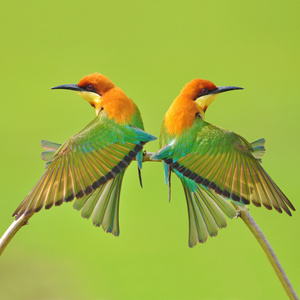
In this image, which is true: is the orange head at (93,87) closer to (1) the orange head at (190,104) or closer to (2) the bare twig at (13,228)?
(1) the orange head at (190,104)

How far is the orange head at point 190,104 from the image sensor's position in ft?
3.29

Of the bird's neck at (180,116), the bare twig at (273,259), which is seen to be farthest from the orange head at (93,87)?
the bare twig at (273,259)

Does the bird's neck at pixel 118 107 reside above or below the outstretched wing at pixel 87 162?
above

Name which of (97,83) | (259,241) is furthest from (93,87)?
(259,241)

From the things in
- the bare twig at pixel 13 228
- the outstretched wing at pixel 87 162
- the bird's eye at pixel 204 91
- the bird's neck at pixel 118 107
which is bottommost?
the bare twig at pixel 13 228

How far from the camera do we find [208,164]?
93cm

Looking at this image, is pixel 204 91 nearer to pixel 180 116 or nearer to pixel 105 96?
pixel 180 116

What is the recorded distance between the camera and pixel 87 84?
106 centimetres

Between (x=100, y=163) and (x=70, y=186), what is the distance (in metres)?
0.08

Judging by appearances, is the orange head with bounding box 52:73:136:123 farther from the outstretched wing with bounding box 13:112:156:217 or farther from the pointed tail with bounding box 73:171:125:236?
the pointed tail with bounding box 73:171:125:236

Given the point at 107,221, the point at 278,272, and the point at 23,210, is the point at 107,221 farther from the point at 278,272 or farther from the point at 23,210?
the point at 278,272

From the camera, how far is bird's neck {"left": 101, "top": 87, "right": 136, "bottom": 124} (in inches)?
40.2

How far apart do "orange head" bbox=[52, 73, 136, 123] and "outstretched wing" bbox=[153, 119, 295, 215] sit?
0.41 ft

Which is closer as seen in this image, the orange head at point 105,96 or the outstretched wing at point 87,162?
the outstretched wing at point 87,162
